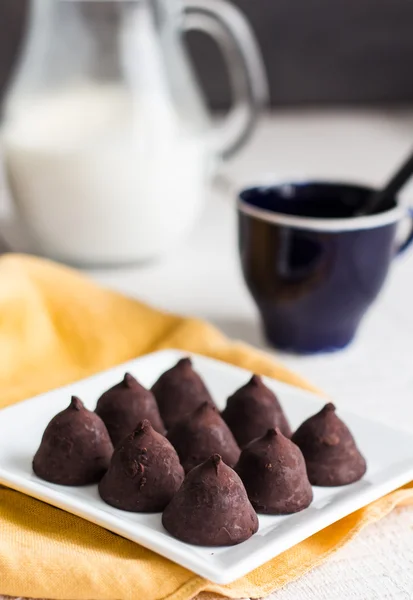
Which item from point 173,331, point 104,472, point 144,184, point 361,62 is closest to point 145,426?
point 104,472

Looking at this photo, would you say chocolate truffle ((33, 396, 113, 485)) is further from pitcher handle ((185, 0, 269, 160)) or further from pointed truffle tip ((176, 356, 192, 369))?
pitcher handle ((185, 0, 269, 160))

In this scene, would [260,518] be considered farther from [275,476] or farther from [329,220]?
[329,220]

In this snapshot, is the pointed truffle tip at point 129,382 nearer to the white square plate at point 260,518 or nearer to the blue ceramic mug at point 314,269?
the white square plate at point 260,518

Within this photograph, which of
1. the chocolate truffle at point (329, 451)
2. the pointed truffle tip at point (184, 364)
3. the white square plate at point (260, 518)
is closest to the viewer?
the white square plate at point (260, 518)

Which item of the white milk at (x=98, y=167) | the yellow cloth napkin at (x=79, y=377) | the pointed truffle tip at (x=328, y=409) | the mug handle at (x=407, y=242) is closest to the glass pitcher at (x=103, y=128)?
the white milk at (x=98, y=167)

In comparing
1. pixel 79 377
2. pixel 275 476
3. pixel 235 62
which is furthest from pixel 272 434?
pixel 235 62

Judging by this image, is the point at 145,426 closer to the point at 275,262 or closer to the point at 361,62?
the point at 275,262

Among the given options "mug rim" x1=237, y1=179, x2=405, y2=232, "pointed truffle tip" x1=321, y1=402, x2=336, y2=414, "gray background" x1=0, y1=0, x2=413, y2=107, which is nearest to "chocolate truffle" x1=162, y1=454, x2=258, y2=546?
"pointed truffle tip" x1=321, y1=402, x2=336, y2=414
